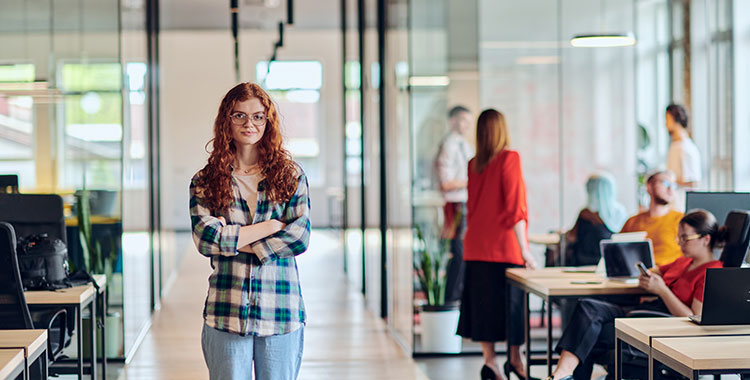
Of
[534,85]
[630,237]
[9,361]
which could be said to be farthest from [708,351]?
[534,85]

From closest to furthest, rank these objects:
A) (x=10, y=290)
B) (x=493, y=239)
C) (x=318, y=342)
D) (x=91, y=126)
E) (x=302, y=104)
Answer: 1. (x=10, y=290)
2. (x=493, y=239)
3. (x=91, y=126)
4. (x=318, y=342)
5. (x=302, y=104)

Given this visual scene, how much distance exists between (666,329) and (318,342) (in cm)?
377

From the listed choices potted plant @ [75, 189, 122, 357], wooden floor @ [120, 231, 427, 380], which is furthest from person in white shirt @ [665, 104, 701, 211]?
potted plant @ [75, 189, 122, 357]

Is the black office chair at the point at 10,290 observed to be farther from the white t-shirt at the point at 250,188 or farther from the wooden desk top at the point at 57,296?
the white t-shirt at the point at 250,188

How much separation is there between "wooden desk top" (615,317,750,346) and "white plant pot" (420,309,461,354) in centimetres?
269

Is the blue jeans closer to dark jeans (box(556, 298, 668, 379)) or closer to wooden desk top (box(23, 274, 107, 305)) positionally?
wooden desk top (box(23, 274, 107, 305))

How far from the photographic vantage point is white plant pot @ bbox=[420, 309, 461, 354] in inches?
235

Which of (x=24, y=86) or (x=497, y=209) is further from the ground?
(x=24, y=86)

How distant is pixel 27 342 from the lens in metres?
2.89

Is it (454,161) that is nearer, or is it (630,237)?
(630,237)

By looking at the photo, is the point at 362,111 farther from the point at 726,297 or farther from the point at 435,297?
the point at 726,297

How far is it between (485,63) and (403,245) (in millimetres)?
1431

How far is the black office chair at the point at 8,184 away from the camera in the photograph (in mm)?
4840

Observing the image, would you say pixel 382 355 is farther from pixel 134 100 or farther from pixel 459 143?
Result: pixel 134 100
